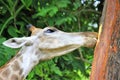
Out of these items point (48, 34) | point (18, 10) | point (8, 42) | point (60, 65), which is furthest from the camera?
point (60, 65)

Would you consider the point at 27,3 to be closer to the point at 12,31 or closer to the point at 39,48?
the point at 12,31

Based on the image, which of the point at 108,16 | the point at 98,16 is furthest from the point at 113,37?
the point at 98,16

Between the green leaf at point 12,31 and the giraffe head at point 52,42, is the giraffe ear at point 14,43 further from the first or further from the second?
the green leaf at point 12,31

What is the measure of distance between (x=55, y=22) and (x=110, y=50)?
1.80 meters

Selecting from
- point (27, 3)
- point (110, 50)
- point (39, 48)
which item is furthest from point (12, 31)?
point (110, 50)

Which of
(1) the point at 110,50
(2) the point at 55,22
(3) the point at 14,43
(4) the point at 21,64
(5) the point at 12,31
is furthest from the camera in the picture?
(5) the point at 12,31

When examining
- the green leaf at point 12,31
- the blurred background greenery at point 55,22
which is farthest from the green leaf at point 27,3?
the green leaf at point 12,31

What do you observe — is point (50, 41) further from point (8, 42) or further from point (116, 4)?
point (116, 4)

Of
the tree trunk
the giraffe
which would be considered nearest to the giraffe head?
the giraffe

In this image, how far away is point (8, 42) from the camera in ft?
12.4

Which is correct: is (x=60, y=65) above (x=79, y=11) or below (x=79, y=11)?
below

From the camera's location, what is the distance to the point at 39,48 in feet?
13.0

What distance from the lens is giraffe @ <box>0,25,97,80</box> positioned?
152 inches

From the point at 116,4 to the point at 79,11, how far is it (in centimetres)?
192
